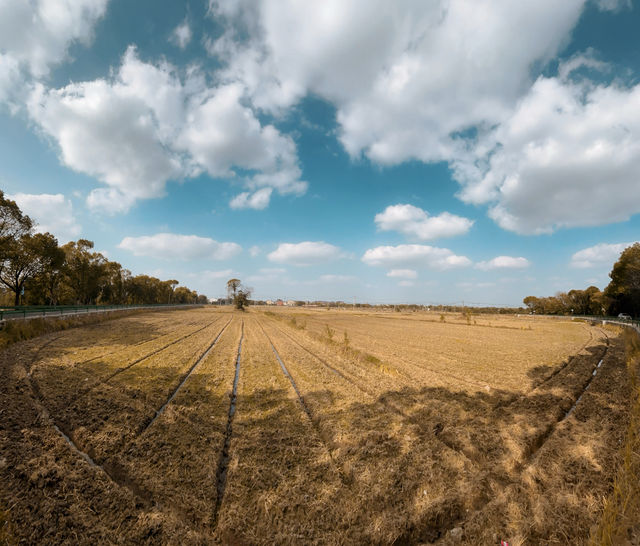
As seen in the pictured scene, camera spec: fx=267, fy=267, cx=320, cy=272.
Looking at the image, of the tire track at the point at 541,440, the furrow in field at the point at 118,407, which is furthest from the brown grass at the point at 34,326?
the tire track at the point at 541,440

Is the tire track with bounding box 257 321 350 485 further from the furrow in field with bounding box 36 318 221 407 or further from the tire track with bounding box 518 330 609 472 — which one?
the furrow in field with bounding box 36 318 221 407

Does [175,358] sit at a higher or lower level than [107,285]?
lower

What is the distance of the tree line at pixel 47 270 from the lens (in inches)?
1496

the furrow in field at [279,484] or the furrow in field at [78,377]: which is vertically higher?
the furrow in field at [279,484]

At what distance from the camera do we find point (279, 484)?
5723 millimetres

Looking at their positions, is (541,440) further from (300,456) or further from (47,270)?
(47,270)

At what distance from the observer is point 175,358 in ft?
55.7

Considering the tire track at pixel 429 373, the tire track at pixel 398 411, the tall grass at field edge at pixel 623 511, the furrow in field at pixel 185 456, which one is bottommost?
the tire track at pixel 429 373

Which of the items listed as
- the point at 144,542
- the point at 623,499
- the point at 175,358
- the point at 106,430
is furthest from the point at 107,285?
the point at 623,499

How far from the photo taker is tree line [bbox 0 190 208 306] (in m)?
38.0

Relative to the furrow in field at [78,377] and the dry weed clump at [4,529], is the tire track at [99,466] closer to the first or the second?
the furrow in field at [78,377]

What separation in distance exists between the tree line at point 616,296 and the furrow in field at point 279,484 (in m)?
86.8

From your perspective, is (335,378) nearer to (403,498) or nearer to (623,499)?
(403,498)

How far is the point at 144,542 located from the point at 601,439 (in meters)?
11.8
